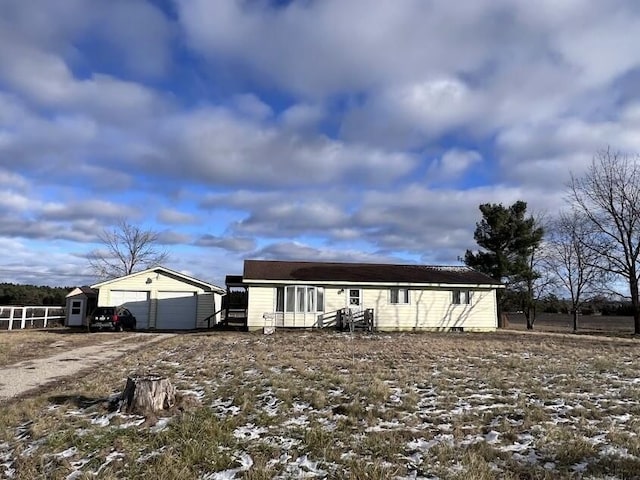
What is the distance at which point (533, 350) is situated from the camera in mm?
15086

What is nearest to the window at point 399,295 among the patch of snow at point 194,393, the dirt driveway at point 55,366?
the dirt driveway at point 55,366

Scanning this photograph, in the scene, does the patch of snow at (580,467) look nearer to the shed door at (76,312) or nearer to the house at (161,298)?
the house at (161,298)

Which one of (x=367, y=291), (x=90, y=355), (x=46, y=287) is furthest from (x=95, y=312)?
(x=46, y=287)

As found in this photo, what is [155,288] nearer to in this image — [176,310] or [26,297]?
[176,310]

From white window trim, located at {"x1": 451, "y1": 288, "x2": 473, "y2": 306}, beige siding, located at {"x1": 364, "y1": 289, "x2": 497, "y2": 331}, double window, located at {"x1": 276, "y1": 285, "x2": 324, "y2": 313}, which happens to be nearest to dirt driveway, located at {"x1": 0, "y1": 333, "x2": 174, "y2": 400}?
double window, located at {"x1": 276, "y1": 285, "x2": 324, "y2": 313}

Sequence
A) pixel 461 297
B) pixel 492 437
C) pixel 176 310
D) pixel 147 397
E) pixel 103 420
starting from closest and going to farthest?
pixel 492 437, pixel 103 420, pixel 147 397, pixel 461 297, pixel 176 310

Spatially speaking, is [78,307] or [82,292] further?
[82,292]

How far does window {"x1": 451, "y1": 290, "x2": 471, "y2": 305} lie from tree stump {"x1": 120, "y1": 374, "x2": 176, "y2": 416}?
2028 centimetres

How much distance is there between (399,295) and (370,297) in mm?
1498

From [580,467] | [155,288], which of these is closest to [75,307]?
[155,288]

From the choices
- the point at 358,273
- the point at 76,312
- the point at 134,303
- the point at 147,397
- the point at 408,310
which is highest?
the point at 358,273

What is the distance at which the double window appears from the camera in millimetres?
23953

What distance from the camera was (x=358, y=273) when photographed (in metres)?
26.0

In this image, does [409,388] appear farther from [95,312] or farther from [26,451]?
[95,312]
